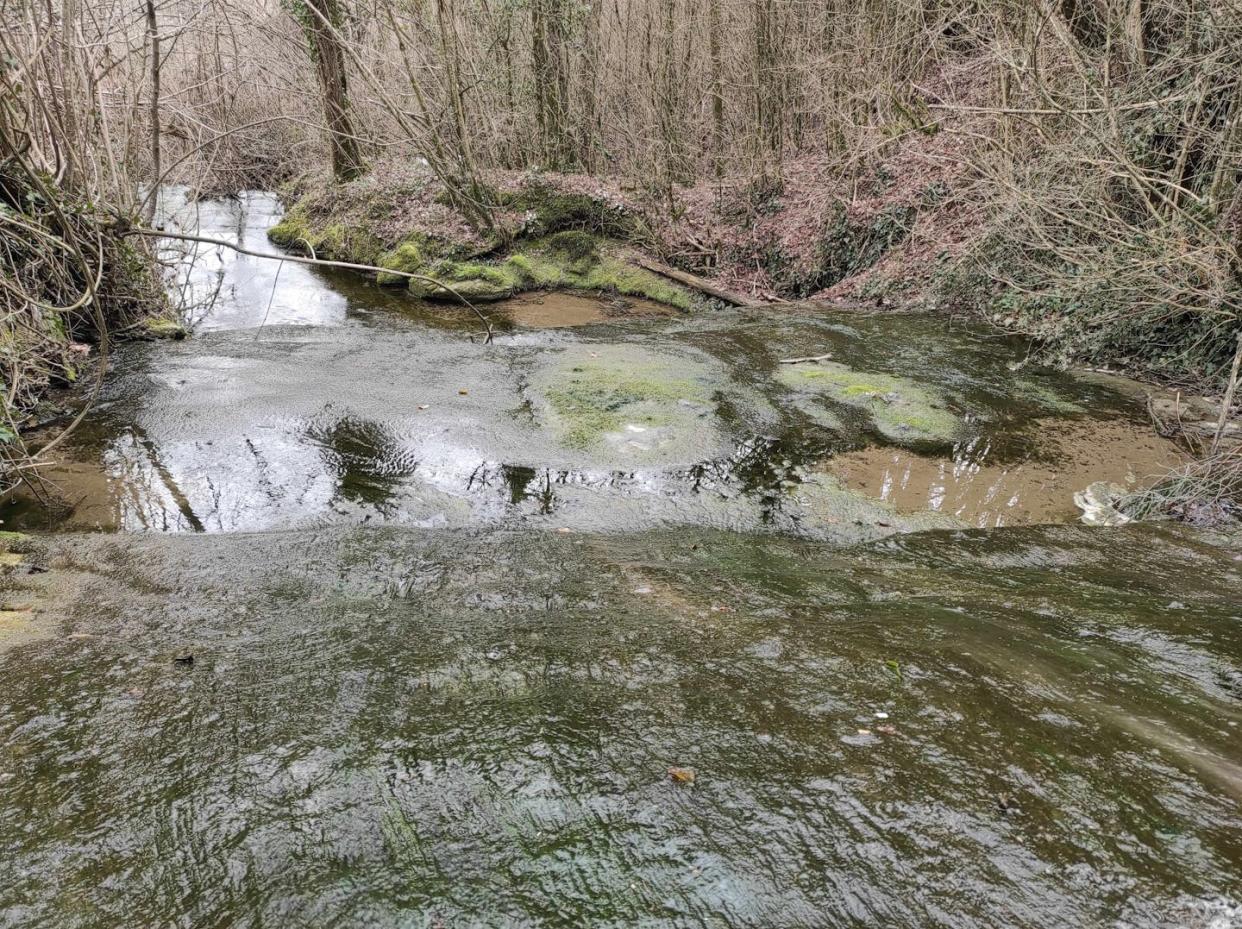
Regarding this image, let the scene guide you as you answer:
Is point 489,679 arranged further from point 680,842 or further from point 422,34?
point 422,34

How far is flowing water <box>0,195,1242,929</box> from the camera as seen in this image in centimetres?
170

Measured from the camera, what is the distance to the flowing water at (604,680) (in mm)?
1699

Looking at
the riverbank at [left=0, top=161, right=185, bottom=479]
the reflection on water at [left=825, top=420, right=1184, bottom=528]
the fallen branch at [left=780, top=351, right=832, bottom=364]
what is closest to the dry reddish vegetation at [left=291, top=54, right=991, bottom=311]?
the fallen branch at [left=780, top=351, right=832, bottom=364]

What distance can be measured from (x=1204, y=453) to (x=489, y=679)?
616 centimetres

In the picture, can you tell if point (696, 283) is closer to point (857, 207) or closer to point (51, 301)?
point (857, 207)

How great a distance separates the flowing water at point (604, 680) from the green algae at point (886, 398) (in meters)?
0.17

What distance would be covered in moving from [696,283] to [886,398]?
22.1ft

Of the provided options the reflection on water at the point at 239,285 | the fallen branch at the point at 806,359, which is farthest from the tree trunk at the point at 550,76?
the fallen branch at the point at 806,359

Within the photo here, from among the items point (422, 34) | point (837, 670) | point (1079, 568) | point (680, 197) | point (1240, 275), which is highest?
point (422, 34)

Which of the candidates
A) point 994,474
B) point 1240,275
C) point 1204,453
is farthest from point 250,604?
point 1240,275

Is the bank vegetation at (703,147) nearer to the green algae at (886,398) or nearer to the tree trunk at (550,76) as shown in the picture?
the tree trunk at (550,76)

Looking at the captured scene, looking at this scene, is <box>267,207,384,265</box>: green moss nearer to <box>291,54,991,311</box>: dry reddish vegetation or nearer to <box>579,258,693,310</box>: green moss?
<box>291,54,991,311</box>: dry reddish vegetation

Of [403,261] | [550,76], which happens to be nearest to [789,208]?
[550,76]

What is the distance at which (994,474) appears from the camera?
233 inches
